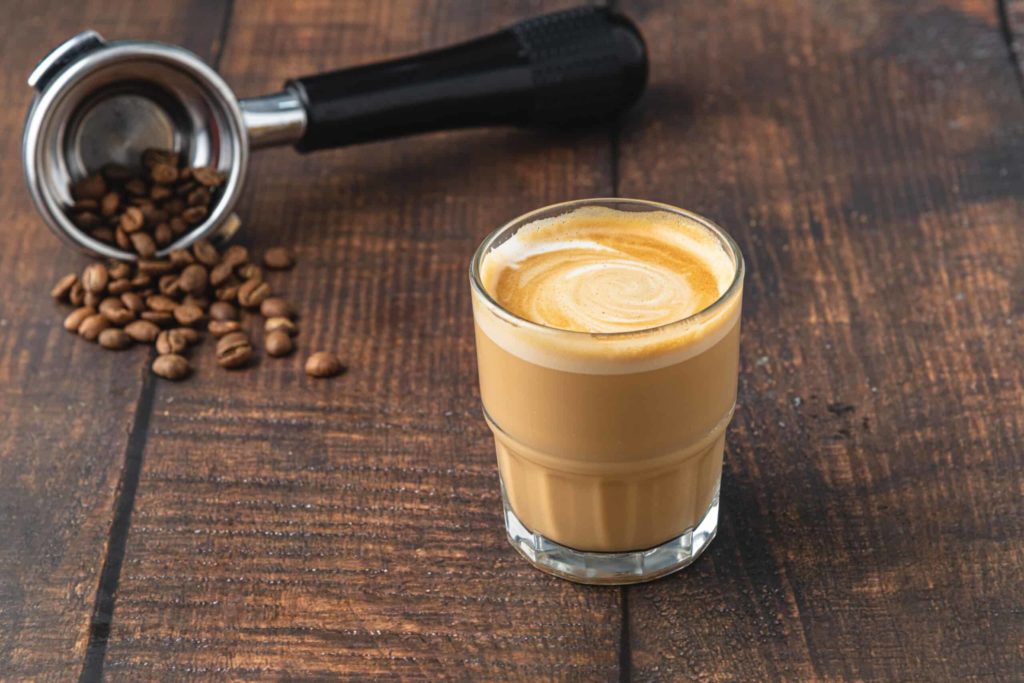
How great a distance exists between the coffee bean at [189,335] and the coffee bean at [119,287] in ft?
0.32

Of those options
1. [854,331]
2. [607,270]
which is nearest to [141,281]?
[607,270]

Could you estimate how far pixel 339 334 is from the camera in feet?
5.04

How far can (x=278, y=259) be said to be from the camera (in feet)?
5.36

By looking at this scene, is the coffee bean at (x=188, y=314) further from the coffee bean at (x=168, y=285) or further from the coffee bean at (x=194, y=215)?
the coffee bean at (x=194, y=215)

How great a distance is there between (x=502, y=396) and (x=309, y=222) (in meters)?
0.68

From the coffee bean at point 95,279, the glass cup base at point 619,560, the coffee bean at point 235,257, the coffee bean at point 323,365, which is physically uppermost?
the coffee bean at point 95,279

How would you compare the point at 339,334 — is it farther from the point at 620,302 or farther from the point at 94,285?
the point at 620,302

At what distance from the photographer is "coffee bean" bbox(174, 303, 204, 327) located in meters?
1.54

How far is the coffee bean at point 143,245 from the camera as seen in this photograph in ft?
5.22

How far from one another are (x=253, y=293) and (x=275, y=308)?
0.15ft

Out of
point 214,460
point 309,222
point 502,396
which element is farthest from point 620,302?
point 309,222

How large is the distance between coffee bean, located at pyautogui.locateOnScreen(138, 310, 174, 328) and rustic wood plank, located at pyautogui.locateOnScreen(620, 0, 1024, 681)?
0.63 meters

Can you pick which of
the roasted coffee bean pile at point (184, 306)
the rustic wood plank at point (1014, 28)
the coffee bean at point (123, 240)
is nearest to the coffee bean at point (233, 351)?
the roasted coffee bean pile at point (184, 306)

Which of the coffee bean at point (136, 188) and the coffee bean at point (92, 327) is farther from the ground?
the coffee bean at point (136, 188)
